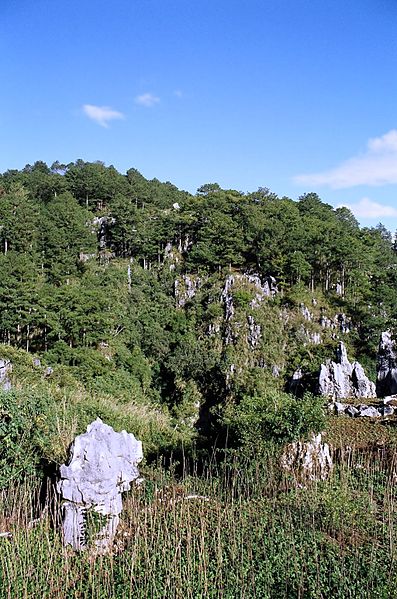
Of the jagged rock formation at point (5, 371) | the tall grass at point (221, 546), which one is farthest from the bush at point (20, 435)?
the jagged rock formation at point (5, 371)

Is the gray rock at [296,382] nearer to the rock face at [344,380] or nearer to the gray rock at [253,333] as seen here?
the rock face at [344,380]

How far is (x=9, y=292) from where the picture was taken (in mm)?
24828

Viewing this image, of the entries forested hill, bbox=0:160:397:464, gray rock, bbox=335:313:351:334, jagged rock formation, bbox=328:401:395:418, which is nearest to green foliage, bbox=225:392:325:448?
jagged rock formation, bbox=328:401:395:418

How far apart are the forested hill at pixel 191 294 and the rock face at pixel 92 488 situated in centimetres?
1749

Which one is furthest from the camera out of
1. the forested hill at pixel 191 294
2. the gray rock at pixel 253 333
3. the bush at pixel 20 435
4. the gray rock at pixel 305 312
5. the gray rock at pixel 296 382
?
the gray rock at pixel 305 312

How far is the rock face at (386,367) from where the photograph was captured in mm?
25453

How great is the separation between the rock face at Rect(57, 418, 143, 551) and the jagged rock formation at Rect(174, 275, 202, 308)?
28721 mm

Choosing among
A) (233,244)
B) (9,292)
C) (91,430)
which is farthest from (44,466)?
(233,244)

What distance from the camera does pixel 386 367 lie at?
26281mm

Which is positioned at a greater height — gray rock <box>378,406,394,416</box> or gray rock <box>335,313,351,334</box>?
gray rock <box>335,313,351,334</box>

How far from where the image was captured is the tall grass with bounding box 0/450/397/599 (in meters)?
4.64

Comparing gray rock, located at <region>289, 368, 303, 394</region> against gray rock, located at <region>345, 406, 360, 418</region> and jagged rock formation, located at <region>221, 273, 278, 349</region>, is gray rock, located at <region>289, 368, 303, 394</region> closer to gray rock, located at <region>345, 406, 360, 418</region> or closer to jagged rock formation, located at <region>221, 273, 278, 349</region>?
jagged rock formation, located at <region>221, 273, 278, 349</region>

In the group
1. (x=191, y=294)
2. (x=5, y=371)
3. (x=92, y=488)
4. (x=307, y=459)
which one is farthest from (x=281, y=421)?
(x=191, y=294)

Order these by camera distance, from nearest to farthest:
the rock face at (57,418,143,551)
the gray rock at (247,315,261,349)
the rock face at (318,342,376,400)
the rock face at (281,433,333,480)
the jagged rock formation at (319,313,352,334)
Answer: the rock face at (57,418,143,551) < the rock face at (281,433,333,480) < the rock face at (318,342,376,400) < the gray rock at (247,315,261,349) < the jagged rock formation at (319,313,352,334)
